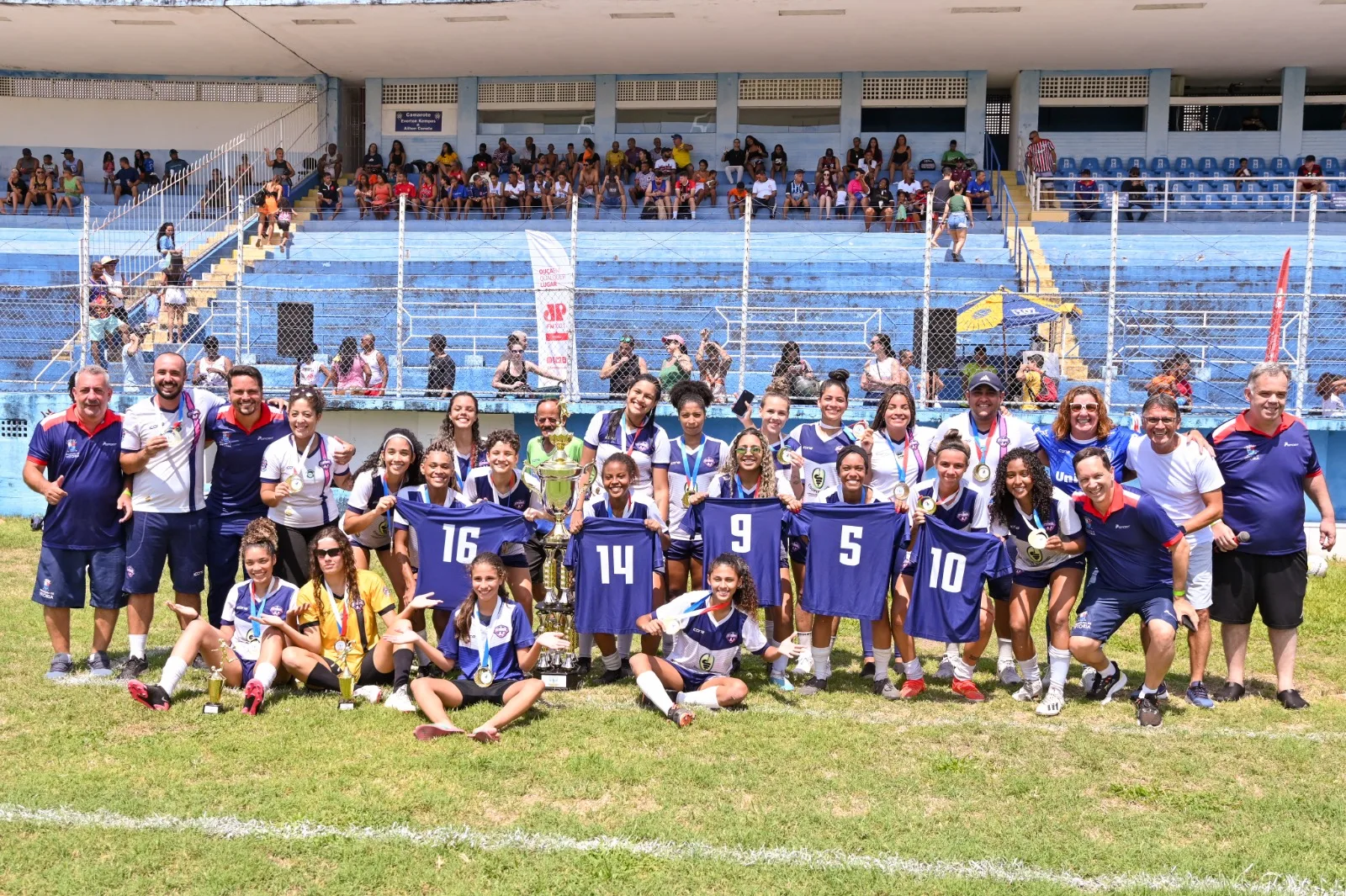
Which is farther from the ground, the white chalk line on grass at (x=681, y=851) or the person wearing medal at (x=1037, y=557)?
the person wearing medal at (x=1037, y=557)

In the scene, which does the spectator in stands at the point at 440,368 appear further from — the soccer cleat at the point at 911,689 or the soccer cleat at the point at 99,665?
the soccer cleat at the point at 911,689

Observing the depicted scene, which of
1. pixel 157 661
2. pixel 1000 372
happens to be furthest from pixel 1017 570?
pixel 1000 372

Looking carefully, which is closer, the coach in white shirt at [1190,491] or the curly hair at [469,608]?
the curly hair at [469,608]

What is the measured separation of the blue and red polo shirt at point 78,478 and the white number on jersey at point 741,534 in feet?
12.7

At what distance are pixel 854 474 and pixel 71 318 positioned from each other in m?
14.6

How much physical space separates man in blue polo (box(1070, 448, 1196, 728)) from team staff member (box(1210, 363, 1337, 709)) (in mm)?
410

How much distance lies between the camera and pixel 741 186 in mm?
24359

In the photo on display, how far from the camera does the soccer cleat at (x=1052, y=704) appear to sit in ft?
23.2

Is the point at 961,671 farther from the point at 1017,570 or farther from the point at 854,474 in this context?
the point at 854,474

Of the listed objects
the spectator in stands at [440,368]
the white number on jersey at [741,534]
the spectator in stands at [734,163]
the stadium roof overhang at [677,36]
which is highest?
the stadium roof overhang at [677,36]

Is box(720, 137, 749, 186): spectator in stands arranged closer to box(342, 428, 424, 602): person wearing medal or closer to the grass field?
box(342, 428, 424, 602): person wearing medal

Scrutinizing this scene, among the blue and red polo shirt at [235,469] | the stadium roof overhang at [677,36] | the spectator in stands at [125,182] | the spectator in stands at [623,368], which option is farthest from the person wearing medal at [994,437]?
the spectator in stands at [125,182]

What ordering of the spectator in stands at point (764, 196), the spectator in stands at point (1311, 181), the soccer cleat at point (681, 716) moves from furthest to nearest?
the spectator in stands at point (764, 196) → the spectator in stands at point (1311, 181) → the soccer cleat at point (681, 716)

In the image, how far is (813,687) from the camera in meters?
7.59
